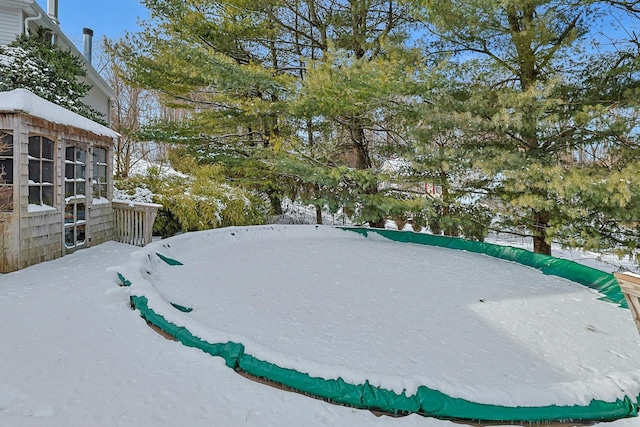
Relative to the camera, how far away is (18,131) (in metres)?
4.12

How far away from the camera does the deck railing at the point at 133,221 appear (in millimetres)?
5844

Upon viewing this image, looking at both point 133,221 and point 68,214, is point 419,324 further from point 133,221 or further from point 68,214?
point 133,221

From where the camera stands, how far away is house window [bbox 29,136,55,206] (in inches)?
175

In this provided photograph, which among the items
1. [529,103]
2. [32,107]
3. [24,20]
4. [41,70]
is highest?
[24,20]

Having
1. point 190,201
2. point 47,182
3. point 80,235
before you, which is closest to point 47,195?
point 47,182

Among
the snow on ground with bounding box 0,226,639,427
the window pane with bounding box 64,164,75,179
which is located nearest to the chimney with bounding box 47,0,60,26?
the window pane with bounding box 64,164,75,179

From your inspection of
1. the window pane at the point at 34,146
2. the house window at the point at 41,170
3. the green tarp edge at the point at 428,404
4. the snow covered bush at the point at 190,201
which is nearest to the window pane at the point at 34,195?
the house window at the point at 41,170

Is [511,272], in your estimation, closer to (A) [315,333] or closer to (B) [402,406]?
(A) [315,333]

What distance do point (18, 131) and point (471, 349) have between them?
4.92 metres

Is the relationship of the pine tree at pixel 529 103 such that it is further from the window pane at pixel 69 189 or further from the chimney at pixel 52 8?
the chimney at pixel 52 8

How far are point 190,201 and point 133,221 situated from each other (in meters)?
0.97

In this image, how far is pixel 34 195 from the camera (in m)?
4.50

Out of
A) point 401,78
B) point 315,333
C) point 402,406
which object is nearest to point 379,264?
point 315,333

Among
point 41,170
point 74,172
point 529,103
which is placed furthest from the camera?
point 74,172
